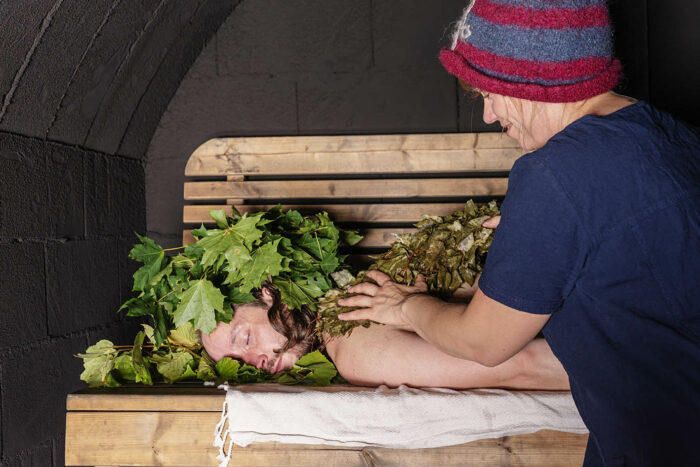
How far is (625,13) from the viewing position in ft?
8.96

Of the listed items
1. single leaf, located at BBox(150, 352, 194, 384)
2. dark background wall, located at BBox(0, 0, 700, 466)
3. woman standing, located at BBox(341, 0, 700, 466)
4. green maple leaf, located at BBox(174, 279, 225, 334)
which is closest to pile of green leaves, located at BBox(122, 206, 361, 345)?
green maple leaf, located at BBox(174, 279, 225, 334)

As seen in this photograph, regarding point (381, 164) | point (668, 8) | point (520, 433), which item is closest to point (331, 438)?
point (520, 433)

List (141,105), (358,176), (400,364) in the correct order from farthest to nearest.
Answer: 1. (358,176)
2. (141,105)
3. (400,364)

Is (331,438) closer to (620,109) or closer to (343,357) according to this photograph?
(343,357)

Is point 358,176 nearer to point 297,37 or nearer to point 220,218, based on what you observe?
point 297,37

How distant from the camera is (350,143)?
2.71 meters

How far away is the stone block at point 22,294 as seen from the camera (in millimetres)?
1735

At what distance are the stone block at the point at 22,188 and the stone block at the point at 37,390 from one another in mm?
385

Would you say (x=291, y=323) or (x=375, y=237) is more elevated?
(x=375, y=237)

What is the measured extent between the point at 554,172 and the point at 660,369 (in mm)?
357

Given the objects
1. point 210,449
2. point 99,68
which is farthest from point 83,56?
point 210,449

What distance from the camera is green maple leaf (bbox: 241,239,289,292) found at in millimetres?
1831

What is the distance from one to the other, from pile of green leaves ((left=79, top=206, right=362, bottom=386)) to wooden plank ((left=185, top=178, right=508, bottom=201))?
0.65 meters

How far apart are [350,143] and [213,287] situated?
3.80ft
